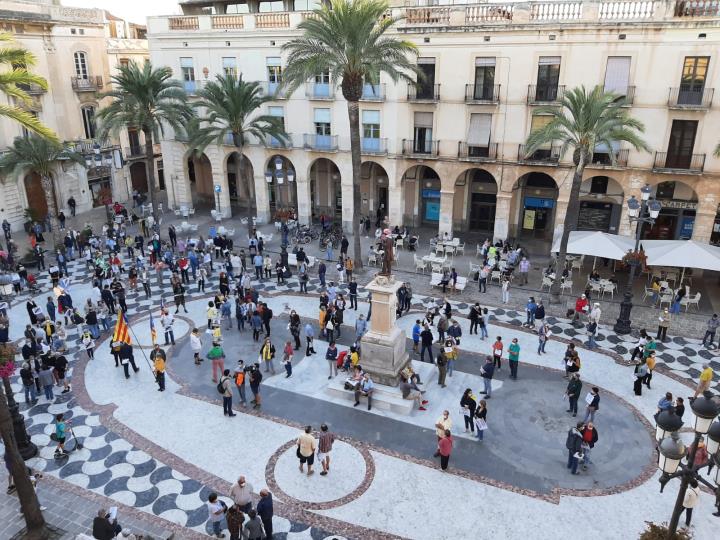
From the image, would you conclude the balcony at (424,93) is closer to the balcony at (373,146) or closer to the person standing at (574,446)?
the balcony at (373,146)

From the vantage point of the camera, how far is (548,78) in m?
26.7

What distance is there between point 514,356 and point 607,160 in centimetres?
1508

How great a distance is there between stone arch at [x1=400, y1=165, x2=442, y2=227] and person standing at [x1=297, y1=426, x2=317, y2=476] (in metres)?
23.3

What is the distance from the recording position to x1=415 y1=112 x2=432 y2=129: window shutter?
97.3 ft

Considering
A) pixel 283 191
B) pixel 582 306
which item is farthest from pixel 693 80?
pixel 283 191

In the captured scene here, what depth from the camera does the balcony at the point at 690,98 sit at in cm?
2397

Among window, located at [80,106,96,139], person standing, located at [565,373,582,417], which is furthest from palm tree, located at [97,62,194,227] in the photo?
person standing, located at [565,373,582,417]

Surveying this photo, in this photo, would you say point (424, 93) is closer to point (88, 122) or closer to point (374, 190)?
point (374, 190)

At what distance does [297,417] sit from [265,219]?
2230 cm

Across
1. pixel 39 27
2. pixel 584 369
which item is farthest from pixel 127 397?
pixel 39 27

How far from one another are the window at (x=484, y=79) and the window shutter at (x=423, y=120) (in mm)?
2675

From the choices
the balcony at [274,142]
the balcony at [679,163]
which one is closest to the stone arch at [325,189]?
the balcony at [274,142]

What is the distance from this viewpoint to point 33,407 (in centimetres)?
1581

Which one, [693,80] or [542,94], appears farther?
[542,94]
